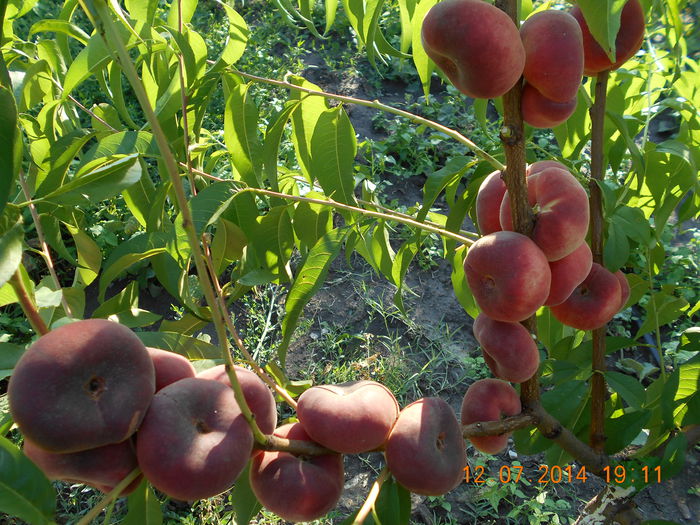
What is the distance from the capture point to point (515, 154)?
71 cm

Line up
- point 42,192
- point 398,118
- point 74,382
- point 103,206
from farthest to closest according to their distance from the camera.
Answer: point 398,118, point 103,206, point 42,192, point 74,382


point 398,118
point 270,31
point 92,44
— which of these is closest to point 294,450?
point 92,44

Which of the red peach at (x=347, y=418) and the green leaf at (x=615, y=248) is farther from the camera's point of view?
the green leaf at (x=615, y=248)

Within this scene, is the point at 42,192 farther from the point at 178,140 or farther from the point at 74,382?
the point at 74,382

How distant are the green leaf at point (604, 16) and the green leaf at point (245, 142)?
501mm

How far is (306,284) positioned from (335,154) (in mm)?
221

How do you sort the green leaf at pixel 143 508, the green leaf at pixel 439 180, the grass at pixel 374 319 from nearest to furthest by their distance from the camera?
the green leaf at pixel 143 508 → the green leaf at pixel 439 180 → the grass at pixel 374 319

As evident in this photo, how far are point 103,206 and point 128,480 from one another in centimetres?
265

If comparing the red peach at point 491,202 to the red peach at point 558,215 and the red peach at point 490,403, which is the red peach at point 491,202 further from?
the red peach at point 490,403

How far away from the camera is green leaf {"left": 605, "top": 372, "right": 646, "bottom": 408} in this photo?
98 cm

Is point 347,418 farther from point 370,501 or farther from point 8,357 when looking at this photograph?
point 8,357

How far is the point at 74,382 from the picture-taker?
55cm

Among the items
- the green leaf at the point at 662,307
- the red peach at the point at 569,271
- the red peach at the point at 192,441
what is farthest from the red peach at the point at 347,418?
the green leaf at the point at 662,307

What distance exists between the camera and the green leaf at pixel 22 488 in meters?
0.53
